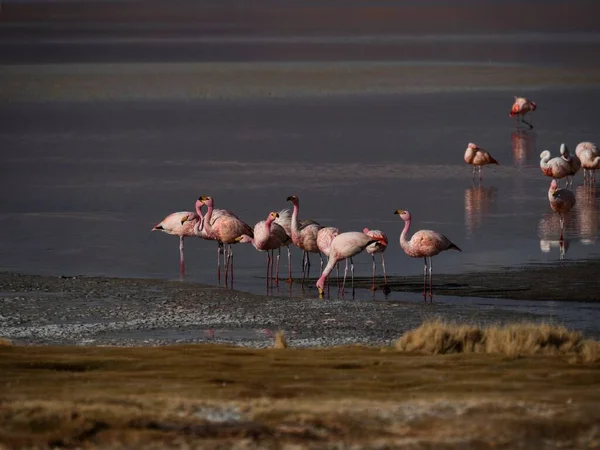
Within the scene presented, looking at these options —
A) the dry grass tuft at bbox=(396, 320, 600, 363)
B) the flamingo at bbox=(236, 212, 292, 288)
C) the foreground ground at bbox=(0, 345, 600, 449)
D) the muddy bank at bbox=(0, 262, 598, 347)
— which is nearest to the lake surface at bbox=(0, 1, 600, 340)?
the flamingo at bbox=(236, 212, 292, 288)

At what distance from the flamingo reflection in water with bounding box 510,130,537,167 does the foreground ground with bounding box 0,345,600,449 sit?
18218 millimetres

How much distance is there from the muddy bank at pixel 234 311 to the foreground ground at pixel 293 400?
2.76 meters

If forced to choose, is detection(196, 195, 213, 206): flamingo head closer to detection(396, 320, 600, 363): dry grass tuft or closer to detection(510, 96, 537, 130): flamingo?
detection(396, 320, 600, 363): dry grass tuft

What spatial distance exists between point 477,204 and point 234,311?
8566mm

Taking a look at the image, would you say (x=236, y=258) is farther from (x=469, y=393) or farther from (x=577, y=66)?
(x=577, y=66)

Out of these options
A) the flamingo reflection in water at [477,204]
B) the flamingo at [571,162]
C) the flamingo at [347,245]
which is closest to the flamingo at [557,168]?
the flamingo at [571,162]

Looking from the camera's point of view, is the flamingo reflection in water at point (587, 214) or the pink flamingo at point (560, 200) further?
the pink flamingo at point (560, 200)

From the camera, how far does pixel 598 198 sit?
22.6m

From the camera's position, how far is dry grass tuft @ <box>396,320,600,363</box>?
999 centimetres

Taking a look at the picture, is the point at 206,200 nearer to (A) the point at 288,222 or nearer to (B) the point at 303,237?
(A) the point at 288,222

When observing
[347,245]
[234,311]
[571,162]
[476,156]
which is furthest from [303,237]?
[476,156]

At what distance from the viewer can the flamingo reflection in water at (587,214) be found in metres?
18.6

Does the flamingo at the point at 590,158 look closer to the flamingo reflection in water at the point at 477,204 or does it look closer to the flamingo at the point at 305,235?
the flamingo reflection in water at the point at 477,204

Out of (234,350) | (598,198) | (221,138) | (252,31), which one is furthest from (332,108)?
(252,31)
